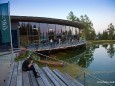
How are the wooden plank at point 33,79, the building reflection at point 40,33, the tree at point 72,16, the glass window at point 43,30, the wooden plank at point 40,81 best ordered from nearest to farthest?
1. the wooden plank at point 40,81
2. the wooden plank at point 33,79
3. the building reflection at point 40,33
4. the glass window at point 43,30
5. the tree at point 72,16

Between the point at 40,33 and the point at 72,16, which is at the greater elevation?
Result: the point at 72,16

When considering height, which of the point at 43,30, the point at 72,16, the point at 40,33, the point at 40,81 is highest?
the point at 72,16

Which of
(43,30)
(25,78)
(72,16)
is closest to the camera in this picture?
(25,78)

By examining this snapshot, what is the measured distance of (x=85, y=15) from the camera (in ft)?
325

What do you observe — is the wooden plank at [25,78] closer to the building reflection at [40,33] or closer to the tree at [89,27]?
the building reflection at [40,33]

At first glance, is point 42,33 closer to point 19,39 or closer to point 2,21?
point 19,39

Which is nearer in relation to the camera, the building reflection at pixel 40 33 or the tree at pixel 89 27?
the building reflection at pixel 40 33

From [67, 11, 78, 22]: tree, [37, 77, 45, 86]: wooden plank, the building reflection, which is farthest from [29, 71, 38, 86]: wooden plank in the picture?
[67, 11, 78, 22]: tree

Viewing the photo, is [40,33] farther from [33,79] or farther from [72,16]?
[72,16]

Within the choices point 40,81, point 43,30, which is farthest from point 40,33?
point 40,81

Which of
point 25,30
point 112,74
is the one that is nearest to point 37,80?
point 112,74

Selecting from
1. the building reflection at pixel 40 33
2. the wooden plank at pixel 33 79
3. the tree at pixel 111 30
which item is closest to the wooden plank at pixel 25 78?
the wooden plank at pixel 33 79

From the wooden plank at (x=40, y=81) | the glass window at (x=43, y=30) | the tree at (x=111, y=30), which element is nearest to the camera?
the wooden plank at (x=40, y=81)

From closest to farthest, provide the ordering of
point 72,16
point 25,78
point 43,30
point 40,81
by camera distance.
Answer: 1. point 40,81
2. point 25,78
3. point 43,30
4. point 72,16
